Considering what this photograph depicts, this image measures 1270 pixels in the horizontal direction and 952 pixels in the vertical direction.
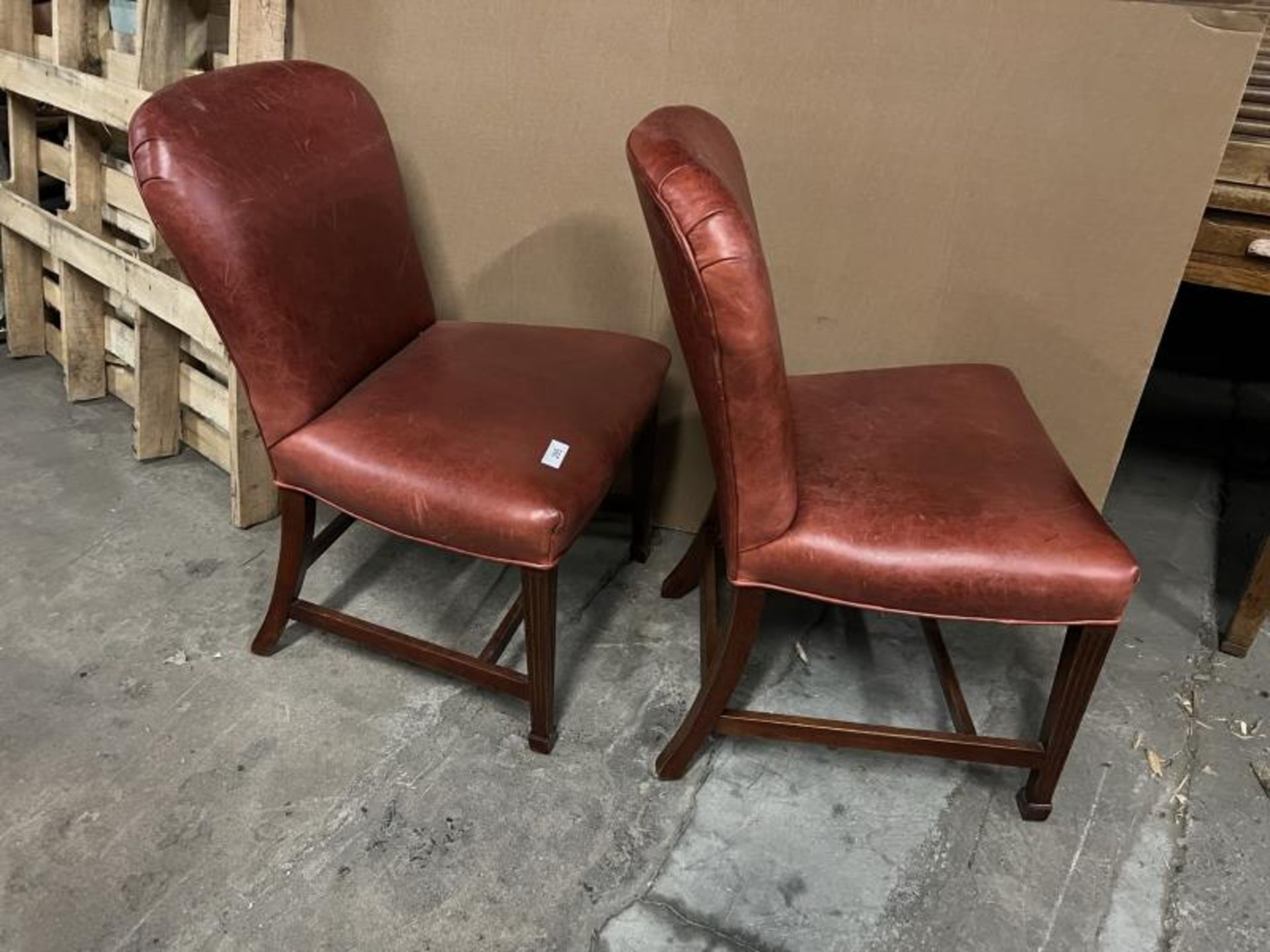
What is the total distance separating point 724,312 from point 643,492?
0.87 metres

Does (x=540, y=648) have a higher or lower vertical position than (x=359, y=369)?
lower

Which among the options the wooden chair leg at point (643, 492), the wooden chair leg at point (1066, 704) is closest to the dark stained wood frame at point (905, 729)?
the wooden chair leg at point (1066, 704)

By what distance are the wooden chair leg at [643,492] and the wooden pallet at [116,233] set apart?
0.72 metres

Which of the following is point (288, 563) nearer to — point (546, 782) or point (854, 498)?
point (546, 782)

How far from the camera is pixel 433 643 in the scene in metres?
1.61

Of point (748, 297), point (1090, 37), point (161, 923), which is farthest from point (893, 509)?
point (161, 923)

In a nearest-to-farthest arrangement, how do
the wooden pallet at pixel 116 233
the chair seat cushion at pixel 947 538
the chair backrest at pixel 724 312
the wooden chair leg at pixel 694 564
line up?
the chair backrest at pixel 724 312 < the chair seat cushion at pixel 947 538 < the wooden chair leg at pixel 694 564 < the wooden pallet at pixel 116 233

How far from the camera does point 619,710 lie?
1.62 metres

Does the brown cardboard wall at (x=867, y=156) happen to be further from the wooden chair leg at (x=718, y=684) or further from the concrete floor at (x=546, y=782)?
the wooden chair leg at (x=718, y=684)

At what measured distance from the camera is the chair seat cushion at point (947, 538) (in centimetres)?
122

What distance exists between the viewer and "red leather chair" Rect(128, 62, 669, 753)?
1.29 meters

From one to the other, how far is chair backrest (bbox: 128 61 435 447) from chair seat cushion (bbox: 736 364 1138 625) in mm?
665

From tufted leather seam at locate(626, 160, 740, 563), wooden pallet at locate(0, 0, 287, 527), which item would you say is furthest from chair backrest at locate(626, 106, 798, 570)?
wooden pallet at locate(0, 0, 287, 527)

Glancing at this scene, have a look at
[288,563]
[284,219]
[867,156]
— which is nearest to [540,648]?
[288,563]
